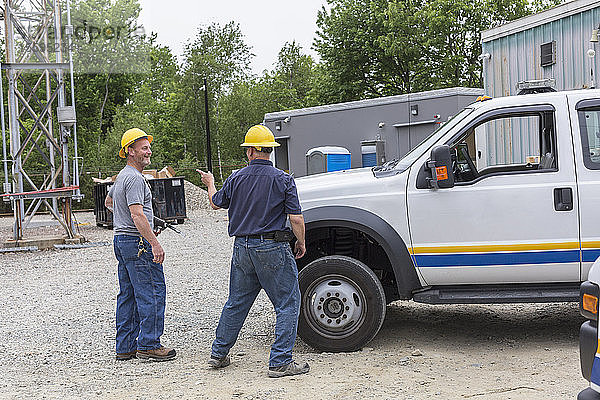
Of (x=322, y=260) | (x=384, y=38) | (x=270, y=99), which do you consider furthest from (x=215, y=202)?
(x=270, y=99)

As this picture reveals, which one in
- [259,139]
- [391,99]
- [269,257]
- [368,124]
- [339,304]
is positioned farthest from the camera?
[368,124]

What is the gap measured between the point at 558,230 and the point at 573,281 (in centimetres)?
46

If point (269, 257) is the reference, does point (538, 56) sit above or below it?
above

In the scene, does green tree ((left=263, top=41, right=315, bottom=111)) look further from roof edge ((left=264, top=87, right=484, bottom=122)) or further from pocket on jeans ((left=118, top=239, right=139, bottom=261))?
pocket on jeans ((left=118, top=239, right=139, bottom=261))

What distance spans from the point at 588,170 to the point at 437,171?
1.26 metres

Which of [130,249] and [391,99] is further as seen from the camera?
[391,99]

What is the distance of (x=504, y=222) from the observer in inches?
249

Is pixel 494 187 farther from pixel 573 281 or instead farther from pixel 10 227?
pixel 10 227

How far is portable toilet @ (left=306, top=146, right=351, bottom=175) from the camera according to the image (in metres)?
13.8

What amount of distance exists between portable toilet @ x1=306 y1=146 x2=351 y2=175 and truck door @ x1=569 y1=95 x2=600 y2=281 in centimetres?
757

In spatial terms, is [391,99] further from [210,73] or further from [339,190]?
[210,73]

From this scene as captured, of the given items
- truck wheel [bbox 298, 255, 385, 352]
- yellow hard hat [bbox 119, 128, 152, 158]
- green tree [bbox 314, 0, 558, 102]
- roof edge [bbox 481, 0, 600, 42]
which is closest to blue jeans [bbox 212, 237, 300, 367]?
truck wheel [bbox 298, 255, 385, 352]

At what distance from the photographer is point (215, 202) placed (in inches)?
246

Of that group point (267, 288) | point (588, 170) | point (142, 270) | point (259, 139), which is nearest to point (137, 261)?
point (142, 270)
